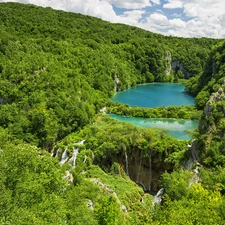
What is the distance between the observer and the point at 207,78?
80.9 metres

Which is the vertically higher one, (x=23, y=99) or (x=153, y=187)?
(x=23, y=99)

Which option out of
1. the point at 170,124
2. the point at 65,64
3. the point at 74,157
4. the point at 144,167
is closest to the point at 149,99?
the point at 65,64

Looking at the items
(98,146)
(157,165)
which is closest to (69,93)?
(98,146)

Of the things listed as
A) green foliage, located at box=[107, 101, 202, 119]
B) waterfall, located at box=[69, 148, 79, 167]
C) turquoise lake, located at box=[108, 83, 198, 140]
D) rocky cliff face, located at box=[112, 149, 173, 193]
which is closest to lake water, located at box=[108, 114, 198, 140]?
turquoise lake, located at box=[108, 83, 198, 140]

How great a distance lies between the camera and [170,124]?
50.0 m

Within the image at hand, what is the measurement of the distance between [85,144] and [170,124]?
1848 cm

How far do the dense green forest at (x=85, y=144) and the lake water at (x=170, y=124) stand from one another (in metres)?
2.34

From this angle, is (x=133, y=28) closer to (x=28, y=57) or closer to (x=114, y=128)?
(x=28, y=57)

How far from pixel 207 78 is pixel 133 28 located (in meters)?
64.9

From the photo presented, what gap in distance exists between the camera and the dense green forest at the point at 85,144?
15.0m

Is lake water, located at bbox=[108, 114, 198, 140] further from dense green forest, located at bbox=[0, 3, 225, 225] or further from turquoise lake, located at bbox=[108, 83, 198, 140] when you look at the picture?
dense green forest, located at bbox=[0, 3, 225, 225]

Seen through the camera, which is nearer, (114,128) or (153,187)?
(153,187)

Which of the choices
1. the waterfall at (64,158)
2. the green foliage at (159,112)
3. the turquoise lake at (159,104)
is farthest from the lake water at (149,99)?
the waterfall at (64,158)

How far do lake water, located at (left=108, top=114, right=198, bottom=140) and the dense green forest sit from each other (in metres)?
2.34
